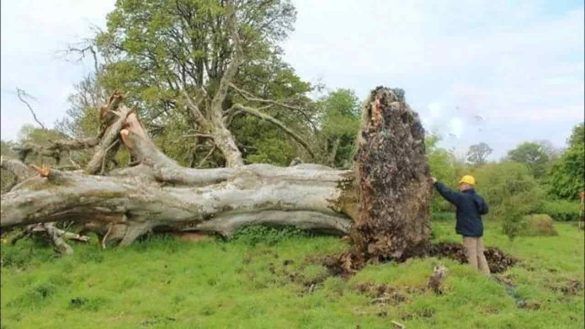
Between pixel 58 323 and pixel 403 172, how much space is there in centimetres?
574

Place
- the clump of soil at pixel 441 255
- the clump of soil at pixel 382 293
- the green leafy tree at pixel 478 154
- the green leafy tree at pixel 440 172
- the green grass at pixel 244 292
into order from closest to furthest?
the green grass at pixel 244 292, the clump of soil at pixel 382 293, the clump of soil at pixel 441 255, the green leafy tree at pixel 440 172, the green leafy tree at pixel 478 154

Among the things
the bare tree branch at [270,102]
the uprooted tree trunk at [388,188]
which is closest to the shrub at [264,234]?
the uprooted tree trunk at [388,188]

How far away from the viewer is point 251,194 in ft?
41.1

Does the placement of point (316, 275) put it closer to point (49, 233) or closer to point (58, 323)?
point (58, 323)

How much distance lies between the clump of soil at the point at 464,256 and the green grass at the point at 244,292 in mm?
300

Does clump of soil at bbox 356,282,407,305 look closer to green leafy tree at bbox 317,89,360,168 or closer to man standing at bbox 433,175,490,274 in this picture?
man standing at bbox 433,175,490,274

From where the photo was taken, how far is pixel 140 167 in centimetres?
1217

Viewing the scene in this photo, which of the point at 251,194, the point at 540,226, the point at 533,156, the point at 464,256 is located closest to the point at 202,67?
the point at 251,194

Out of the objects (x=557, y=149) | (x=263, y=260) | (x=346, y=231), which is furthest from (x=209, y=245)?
(x=557, y=149)

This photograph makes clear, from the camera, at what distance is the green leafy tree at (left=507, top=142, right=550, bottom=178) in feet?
120

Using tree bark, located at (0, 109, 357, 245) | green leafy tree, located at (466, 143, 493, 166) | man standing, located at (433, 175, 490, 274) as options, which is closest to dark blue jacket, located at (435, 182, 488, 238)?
man standing, located at (433, 175, 490, 274)

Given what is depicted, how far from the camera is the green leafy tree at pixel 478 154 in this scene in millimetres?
31130

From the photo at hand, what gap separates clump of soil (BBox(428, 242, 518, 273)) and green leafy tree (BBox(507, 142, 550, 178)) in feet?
82.4

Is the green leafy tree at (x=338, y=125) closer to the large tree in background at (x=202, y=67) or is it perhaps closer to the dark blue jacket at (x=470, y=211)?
the large tree in background at (x=202, y=67)
